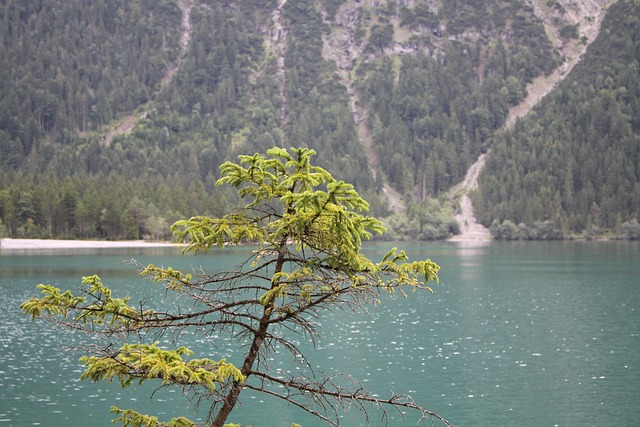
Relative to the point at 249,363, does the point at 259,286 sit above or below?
above

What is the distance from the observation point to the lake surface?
42.4m

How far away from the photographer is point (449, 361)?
5706cm

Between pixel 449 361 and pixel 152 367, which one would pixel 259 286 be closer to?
pixel 152 367

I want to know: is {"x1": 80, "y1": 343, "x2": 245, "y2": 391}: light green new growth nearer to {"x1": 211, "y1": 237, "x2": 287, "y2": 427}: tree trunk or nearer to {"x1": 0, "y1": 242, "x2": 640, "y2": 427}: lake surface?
{"x1": 211, "y1": 237, "x2": 287, "y2": 427}: tree trunk

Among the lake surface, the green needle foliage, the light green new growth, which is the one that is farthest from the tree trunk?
the lake surface

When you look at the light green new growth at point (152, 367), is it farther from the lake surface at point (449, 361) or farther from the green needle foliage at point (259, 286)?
the lake surface at point (449, 361)

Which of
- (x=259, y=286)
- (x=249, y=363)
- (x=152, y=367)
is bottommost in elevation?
(x=249, y=363)

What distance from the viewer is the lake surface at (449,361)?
4241 centimetres

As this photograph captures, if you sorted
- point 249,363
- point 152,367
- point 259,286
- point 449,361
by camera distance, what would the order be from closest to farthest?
1. point 152,367
2. point 249,363
3. point 259,286
4. point 449,361

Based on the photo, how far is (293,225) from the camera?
15297 mm

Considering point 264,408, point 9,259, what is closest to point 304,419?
point 264,408

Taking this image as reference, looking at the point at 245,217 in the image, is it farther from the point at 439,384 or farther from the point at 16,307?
the point at 16,307

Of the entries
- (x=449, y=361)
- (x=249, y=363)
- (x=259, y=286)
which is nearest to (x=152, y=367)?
(x=249, y=363)

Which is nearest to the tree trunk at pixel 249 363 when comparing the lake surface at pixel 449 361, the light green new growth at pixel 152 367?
the light green new growth at pixel 152 367
